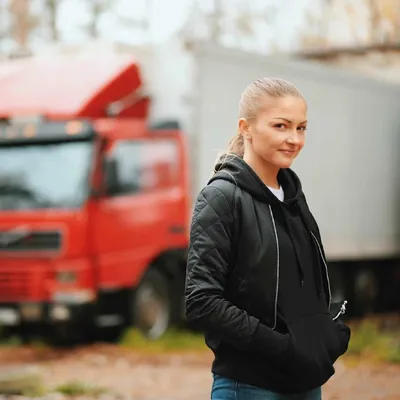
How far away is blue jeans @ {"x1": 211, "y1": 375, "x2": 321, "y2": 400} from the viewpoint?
3.29 meters

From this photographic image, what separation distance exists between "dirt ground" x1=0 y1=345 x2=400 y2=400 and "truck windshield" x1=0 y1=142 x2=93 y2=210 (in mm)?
1694

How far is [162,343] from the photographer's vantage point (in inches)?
497

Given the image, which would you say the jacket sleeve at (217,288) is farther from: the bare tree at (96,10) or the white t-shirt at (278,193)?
the bare tree at (96,10)

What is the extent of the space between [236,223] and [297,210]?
0.26m

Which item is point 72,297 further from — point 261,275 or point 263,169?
point 261,275

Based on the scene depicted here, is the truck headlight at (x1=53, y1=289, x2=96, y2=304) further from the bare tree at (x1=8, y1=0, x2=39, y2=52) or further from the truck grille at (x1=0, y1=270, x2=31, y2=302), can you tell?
the bare tree at (x1=8, y1=0, x2=39, y2=52)

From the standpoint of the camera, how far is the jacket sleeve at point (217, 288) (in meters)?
3.20

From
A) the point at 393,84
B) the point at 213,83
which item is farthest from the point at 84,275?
the point at 393,84

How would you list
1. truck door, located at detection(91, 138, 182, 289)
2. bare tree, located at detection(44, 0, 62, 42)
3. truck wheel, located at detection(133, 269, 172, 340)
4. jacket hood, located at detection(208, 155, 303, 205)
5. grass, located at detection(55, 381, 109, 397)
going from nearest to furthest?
jacket hood, located at detection(208, 155, 303, 205)
grass, located at detection(55, 381, 109, 397)
truck door, located at detection(91, 138, 182, 289)
truck wheel, located at detection(133, 269, 172, 340)
bare tree, located at detection(44, 0, 62, 42)

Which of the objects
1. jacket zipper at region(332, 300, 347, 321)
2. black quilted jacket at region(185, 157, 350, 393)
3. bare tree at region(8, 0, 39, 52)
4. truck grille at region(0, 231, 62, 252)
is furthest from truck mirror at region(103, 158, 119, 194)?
bare tree at region(8, 0, 39, 52)

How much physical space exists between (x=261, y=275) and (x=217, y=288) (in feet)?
0.45

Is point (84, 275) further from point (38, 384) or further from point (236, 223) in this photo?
point (236, 223)

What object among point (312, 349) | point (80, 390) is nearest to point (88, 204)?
point (80, 390)

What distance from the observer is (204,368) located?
11.2 m
